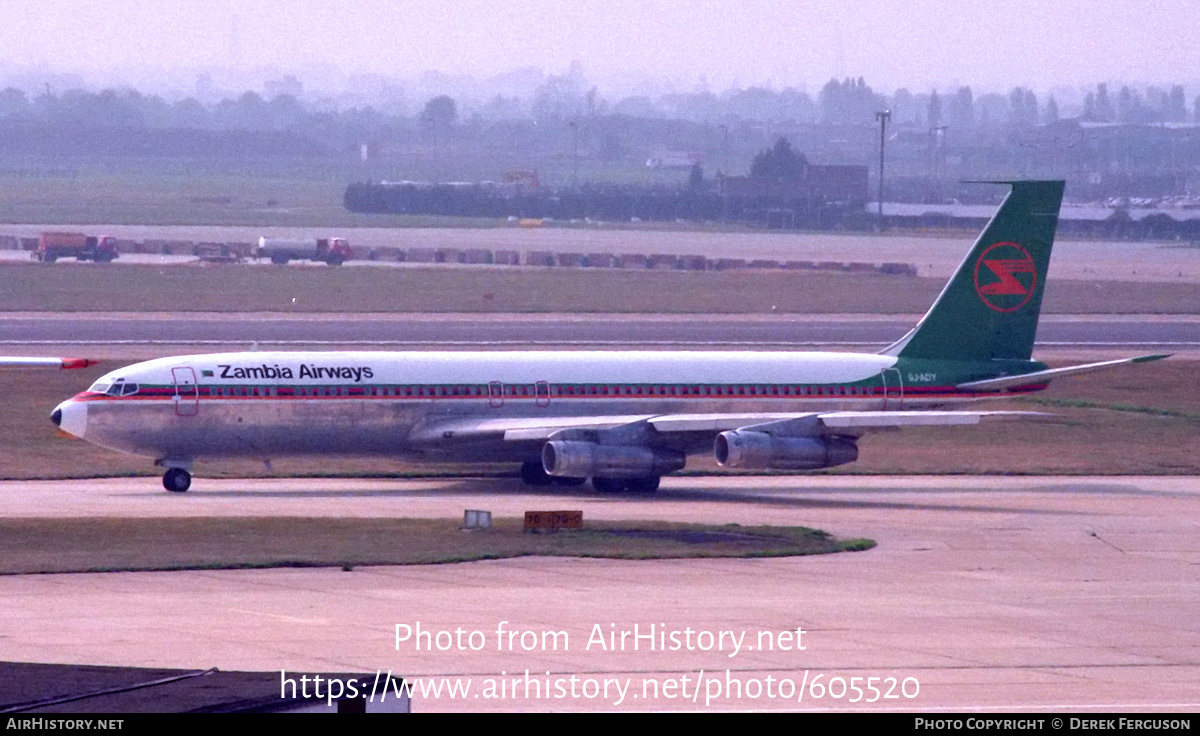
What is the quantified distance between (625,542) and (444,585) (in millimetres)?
5733

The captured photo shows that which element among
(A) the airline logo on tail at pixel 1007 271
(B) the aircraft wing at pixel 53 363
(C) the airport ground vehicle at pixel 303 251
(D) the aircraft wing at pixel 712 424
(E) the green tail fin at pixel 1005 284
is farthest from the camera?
(C) the airport ground vehicle at pixel 303 251

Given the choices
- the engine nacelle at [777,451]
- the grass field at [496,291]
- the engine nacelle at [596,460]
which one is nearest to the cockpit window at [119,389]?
the engine nacelle at [596,460]

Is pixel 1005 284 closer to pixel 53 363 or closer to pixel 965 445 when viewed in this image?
pixel 965 445

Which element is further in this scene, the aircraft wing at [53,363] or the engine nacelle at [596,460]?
the engine nacelle at [596,460]

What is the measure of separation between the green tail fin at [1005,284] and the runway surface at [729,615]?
9.28 m

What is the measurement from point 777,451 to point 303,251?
87.3 m

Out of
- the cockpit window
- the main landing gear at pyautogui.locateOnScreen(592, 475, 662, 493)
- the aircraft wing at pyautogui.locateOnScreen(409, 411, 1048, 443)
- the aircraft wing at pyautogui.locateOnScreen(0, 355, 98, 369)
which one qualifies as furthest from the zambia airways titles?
the aircraft wing at pyautogui.locateOnScreen(0, 355, 98, 369)

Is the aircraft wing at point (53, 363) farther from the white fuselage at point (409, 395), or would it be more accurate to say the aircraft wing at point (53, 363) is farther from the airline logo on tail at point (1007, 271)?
the airline logo on tail at point (1007, 271)

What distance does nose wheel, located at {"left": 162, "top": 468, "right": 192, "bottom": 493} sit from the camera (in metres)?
44.2

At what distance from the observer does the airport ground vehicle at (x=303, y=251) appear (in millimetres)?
125625

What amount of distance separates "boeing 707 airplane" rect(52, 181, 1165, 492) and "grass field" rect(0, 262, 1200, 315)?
148 ft

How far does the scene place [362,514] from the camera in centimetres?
4041
